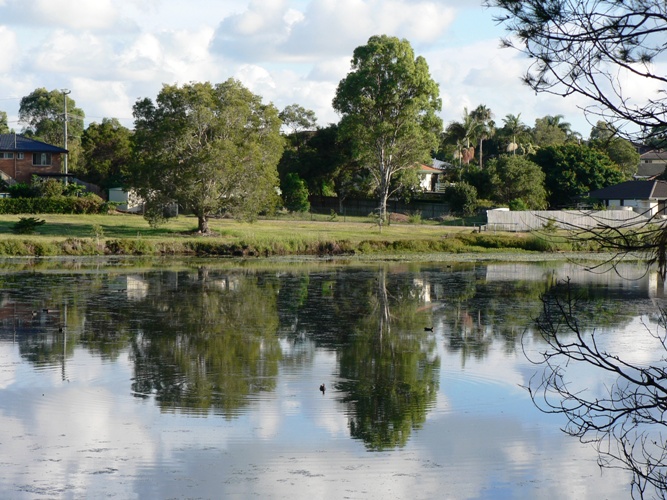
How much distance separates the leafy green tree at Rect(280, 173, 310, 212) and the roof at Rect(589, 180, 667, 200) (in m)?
24.5

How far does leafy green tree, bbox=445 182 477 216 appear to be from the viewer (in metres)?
74.5

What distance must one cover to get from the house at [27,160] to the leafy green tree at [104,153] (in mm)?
5275

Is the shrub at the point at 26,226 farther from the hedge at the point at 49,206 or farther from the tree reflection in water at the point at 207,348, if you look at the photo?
the tree reflection in water at the point at 207,348

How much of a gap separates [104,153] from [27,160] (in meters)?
11.7

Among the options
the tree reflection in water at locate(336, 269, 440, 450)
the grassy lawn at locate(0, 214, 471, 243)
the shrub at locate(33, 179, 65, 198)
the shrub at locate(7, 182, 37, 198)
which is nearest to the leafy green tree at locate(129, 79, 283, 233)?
the grassy lawn at locate(0, 214, 471, 243)

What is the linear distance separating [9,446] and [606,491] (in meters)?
8.13

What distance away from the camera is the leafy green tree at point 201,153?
1993 inches

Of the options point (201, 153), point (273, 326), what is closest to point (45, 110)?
point (201, 153)

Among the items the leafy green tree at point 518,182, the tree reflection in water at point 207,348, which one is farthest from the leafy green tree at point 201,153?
the leafy green tree at point 518,182

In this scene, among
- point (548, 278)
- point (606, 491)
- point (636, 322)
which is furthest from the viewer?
point (548, 278)

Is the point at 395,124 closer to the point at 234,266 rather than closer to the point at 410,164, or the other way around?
the point at 410,164

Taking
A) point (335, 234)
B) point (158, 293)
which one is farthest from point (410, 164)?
point (158, 293)

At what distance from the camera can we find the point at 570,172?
81750mm

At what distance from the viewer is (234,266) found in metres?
43.8
